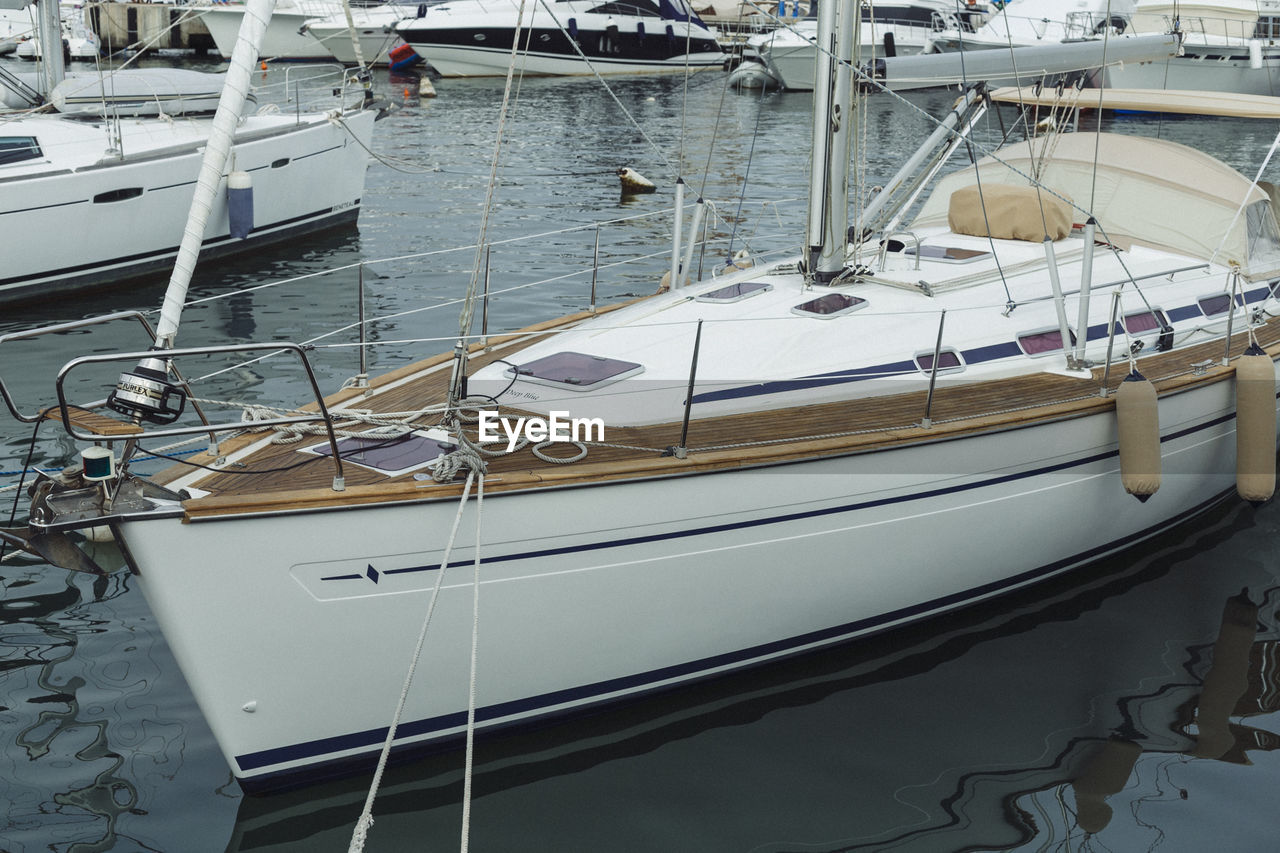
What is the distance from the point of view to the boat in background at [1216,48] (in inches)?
1152

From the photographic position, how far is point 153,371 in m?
4.47

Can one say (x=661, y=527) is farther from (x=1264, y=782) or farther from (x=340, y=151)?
(x=340, y=151)

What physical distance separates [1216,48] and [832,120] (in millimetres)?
27469

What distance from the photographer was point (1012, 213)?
766 cm

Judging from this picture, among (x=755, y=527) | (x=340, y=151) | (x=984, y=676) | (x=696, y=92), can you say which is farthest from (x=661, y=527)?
(x=696, y=92)

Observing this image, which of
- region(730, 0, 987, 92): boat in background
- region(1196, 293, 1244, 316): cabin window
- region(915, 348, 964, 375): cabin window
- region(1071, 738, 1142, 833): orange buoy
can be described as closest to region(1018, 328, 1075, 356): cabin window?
region(915, 348, 964, 375): cabin window

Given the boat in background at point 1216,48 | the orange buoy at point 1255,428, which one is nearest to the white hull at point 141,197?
Answer: the orange buoy at point 1255,428

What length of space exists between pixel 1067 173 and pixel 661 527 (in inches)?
195

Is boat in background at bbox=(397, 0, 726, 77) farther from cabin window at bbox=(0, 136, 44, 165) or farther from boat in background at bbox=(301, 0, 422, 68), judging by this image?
cabin window at bbox=(0, 136, 44, 165)

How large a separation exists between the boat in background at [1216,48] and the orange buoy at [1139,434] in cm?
2593

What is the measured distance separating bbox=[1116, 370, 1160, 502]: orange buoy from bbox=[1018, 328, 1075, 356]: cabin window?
72 centimetres

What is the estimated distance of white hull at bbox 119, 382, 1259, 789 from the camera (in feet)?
14.7

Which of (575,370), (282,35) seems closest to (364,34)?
(282,35)

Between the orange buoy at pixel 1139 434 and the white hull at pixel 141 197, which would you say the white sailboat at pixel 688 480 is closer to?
the orange buoy at pixel 1139 434
